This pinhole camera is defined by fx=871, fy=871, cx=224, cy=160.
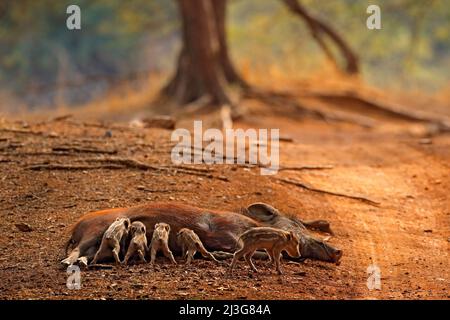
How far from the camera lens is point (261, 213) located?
550 centimetres

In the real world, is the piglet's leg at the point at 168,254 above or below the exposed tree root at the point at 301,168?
below

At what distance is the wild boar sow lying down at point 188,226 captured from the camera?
508cm

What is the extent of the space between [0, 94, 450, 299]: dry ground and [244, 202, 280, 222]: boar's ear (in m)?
0.46

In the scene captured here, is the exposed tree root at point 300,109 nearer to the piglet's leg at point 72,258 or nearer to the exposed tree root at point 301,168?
the exposed tree root at point 301,168

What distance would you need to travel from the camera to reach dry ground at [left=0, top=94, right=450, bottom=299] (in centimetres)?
461

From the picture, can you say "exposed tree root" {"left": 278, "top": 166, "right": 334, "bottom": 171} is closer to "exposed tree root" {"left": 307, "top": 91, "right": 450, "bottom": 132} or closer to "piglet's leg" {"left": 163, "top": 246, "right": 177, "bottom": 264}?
"piglet's leg" {"left": 163, "top": 246, "right": 177, "bottom": 264}

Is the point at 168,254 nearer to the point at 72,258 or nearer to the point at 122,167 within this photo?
the point at 72,258

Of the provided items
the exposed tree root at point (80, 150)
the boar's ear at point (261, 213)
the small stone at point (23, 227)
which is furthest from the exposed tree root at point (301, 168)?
the small stone at point (23, 227)

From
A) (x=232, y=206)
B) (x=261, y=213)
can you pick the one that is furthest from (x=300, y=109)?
(x=261, y=213)

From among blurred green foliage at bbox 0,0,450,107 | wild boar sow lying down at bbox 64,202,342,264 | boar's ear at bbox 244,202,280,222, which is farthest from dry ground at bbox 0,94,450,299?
blurred green foliage at bbox 0,0,450,107

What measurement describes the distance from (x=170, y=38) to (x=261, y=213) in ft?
85.2

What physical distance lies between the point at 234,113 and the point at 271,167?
183 inches

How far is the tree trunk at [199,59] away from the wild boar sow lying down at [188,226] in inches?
286
